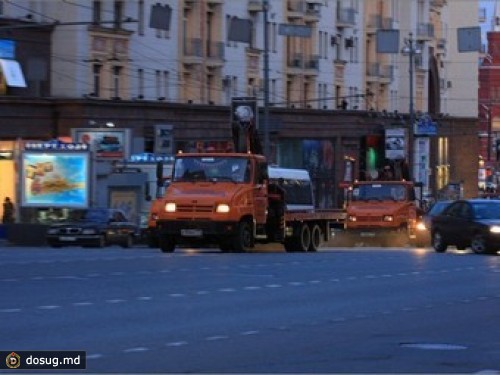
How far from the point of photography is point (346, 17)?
276 ft

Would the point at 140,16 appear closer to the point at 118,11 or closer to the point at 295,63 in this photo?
the point at 118,11

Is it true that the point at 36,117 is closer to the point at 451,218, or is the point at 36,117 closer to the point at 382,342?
the point at 451,218

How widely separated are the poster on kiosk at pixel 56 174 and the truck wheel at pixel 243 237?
16.2m

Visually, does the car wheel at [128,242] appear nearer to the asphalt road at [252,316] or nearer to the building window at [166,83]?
the building window at [166,83]

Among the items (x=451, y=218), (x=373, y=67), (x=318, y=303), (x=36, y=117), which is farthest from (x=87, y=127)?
(x=318, y=303)

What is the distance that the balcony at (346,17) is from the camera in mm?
83562

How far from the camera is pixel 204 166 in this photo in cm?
3600

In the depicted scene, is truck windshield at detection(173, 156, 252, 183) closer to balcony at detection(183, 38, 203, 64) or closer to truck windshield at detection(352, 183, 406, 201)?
truck windshield at detection(352, 183, 406, 201)

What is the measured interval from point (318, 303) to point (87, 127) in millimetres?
40662

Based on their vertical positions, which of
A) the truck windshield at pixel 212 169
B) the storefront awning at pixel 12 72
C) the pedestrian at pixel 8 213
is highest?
the storefront awning at pixel 12 72

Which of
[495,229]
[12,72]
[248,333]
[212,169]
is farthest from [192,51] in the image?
[248,333]

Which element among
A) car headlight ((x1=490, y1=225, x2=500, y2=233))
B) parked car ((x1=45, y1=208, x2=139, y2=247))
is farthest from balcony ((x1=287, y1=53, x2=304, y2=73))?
car headlight ((x1=490, y1=225, x2=500, y2=233))

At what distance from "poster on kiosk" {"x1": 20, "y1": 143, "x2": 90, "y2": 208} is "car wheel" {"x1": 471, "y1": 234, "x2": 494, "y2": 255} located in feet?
56.6

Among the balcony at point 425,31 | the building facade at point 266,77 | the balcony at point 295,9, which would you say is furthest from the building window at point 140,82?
the balcony at point 425,31
